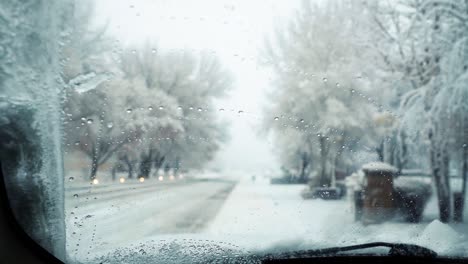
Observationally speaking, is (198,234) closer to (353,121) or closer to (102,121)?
(102,121)

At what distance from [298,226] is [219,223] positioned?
567 mm

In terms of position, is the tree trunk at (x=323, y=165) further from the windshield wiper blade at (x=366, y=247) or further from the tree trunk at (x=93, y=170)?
the tree trunk at (x=93, y=170)

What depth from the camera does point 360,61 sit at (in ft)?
18.8

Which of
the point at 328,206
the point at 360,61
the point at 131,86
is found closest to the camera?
the point at 131,86

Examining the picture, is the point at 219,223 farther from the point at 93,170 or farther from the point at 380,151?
the point at 380,151

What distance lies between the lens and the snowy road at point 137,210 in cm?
281

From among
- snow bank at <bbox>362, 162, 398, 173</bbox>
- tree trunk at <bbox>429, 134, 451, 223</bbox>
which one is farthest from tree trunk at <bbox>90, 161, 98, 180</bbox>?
tree trunk at <bbox>429, 134, 451, 223</bbox>

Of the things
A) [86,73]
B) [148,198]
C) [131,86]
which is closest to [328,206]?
[148,198]

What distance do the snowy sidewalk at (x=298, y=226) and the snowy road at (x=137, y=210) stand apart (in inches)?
6.4

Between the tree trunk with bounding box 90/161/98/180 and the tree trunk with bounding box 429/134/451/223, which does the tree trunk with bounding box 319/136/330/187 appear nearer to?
the tree trunk with bounding box 429/134/451/223

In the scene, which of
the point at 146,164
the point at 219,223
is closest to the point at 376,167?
the point at 219,223

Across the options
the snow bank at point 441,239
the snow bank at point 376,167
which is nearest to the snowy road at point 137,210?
the snow bank at point 376,167

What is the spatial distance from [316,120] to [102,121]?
1.89 metres

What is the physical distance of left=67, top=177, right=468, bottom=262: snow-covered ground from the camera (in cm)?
281
